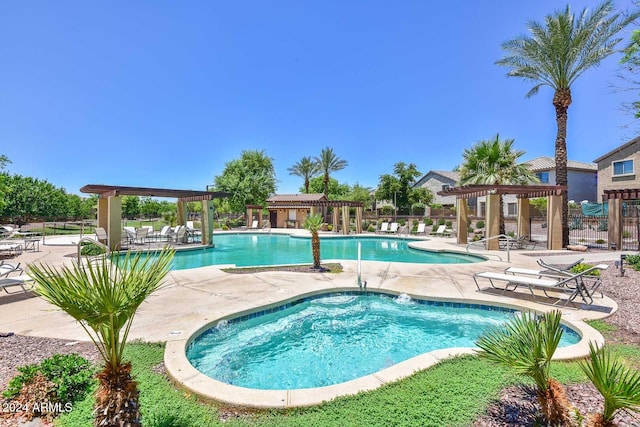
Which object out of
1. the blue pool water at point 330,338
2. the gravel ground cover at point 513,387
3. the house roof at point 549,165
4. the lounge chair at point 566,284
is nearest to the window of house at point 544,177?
the house roof at point 549,165

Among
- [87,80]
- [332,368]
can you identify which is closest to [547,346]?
[332,368]

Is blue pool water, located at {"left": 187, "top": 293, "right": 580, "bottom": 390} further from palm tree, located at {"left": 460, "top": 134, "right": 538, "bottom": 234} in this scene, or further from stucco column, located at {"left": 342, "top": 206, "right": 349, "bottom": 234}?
stucco column, located at {"left": 342, "top": 206, "right": 349, "bottom": 234}

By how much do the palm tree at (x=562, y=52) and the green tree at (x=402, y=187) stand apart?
23.6m

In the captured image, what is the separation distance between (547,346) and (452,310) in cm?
449

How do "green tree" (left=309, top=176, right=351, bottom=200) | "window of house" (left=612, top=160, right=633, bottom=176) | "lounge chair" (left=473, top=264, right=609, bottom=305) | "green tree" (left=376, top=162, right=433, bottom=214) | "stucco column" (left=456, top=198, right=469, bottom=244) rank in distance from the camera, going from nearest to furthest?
"lounge chair" (left=473, top=264, right=609, bottom=305) < "stucco column" (left=456, top=198, right=469, bottom=244) < "window of house" (left=612, top=160, right=633, bottom=176) < "green tree" (left=376, top=162, right=433, bottom=214) < "green tree" (left=309, top=176, right=351, bottom=200)

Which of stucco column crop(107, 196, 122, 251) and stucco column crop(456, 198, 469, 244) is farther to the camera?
stucco column crop(456, 198, 469, 244)

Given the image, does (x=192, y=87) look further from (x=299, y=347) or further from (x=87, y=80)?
(x=299, y=347)

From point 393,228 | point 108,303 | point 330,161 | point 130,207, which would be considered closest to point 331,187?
point 330,161

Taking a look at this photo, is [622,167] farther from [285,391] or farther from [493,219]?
[285,391]

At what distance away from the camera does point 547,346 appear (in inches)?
95.1

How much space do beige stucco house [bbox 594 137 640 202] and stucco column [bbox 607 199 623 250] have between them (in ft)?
46.5

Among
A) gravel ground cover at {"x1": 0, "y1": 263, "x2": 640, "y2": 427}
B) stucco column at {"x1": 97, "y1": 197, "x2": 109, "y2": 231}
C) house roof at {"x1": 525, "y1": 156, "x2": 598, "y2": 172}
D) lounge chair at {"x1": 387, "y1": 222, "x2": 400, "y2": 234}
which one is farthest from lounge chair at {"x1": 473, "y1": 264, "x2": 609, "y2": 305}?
house roof at {"x1": 525, "y1": 156, "x2": 598, "y2": 172}

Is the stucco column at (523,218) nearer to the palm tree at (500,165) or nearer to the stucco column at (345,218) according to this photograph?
the palm tree at (500,165)

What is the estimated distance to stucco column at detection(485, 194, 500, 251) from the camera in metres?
15.4
